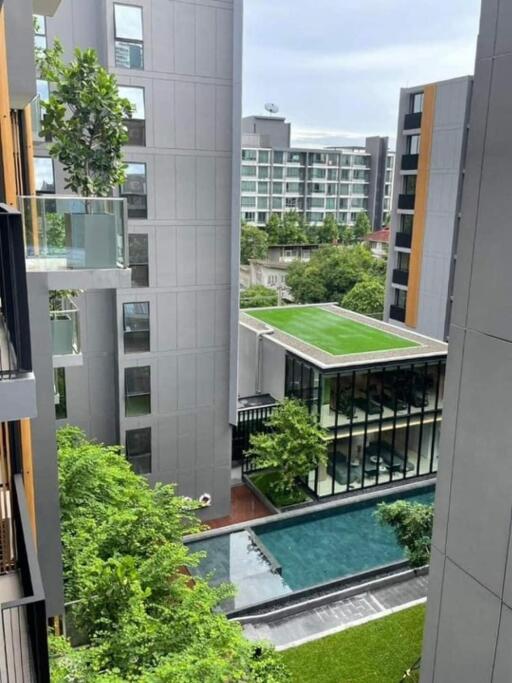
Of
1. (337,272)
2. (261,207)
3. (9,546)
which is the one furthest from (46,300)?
(261,207)

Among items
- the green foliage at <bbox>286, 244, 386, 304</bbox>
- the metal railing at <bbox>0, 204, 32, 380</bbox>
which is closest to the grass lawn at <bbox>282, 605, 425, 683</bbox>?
the metal railing at <bbox>0, 204, 32, 380</bbox>

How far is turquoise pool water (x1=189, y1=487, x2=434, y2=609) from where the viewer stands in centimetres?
1314

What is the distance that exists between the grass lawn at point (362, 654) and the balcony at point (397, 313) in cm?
1910

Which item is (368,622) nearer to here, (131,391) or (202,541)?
(202,541)

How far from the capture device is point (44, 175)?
12727mm

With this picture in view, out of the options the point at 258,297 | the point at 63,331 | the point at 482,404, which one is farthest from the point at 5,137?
the point at 258,297

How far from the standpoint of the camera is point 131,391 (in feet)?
47.3

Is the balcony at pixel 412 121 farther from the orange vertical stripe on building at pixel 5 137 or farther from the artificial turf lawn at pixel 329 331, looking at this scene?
the orange vertical stripe on building at pixel 5 137

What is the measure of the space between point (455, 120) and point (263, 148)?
42.5 metres

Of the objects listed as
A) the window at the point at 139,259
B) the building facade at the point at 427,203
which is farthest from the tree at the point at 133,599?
the building facade at the point at 427,203

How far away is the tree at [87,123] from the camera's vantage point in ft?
26.3

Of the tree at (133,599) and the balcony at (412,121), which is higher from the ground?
the balcony at (412,121)

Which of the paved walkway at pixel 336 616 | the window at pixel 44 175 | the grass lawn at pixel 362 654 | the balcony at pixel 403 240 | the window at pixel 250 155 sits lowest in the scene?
the paved walkway at pixel 336 616

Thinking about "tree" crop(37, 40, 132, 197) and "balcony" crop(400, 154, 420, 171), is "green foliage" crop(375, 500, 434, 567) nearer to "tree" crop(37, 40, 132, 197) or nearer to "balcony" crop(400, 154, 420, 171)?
"tree" crop(37, 40, 132, 197)
